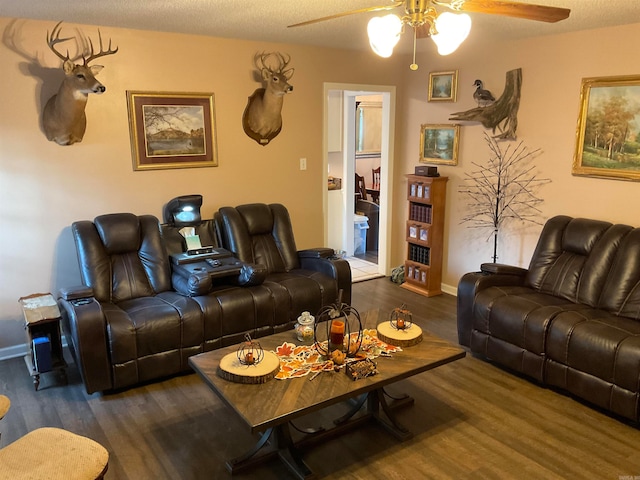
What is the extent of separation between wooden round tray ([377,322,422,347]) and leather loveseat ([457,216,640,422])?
2.93 ft

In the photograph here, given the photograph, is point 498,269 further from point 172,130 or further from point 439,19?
point 172,130

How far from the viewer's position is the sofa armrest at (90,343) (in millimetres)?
3094

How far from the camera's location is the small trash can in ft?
21.9

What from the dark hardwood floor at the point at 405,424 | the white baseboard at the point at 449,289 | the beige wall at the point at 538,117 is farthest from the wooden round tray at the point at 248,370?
the white baseboard at the point at 449,289

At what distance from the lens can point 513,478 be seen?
97.2 inches

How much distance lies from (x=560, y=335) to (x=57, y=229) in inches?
145

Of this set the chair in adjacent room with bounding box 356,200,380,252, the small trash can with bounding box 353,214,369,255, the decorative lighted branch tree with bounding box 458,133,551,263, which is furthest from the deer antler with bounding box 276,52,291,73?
the chair in adjacent room with bounding box 356,200,380,252

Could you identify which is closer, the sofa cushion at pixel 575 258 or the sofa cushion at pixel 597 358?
the sofa cushion at pixel 597 358

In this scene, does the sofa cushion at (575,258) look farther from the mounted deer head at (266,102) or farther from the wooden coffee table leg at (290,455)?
the mounted deer head at (266,102)

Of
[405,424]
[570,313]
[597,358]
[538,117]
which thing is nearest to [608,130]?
[538,117]

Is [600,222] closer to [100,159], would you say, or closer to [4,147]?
[100,159]

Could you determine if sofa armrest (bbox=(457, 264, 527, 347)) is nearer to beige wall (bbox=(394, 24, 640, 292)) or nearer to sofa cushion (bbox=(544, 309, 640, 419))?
sofa cushion (bbox=(544, 309, 640, 419))

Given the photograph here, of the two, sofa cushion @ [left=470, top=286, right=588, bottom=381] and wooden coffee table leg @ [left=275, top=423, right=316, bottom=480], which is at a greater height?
sofa cushion @ [left=470, top=286, right=588, bottom=381]

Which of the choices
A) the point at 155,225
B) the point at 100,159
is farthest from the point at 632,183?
the point at 100,159
